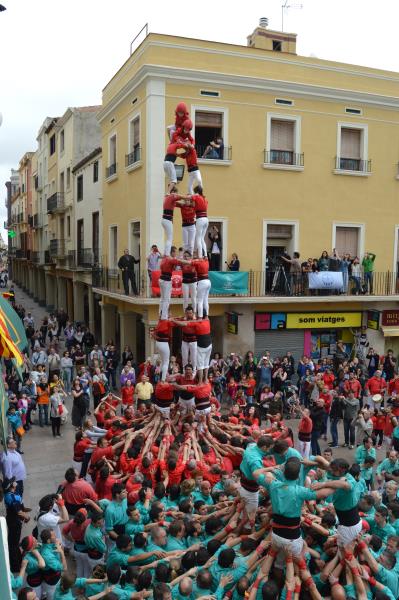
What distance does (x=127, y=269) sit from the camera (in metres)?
17.8

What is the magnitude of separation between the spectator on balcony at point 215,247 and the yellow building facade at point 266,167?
24 centimetres

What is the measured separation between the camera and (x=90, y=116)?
2869 cm

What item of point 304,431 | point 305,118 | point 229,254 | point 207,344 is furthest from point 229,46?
point 304,431

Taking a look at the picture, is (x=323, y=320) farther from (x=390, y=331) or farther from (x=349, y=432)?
(x=349, y=432)

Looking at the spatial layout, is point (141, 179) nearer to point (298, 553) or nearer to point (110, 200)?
point (110, 200)

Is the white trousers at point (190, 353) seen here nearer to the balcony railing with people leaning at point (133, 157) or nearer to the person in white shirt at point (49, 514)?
the person in white shirt at point (49, 514)

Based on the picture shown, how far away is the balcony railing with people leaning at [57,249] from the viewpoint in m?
31.5

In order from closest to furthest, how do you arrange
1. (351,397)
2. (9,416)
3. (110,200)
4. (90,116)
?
(9,416)
(351,397)
(110,200)
(90,116)

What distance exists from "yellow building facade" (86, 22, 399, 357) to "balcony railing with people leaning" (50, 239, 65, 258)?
11467mm

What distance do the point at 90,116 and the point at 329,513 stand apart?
2611 cm

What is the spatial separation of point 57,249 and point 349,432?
77.6ft

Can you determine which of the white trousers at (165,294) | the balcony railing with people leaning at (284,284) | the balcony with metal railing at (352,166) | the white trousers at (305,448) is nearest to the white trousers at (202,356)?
the white trousers at (165,294)

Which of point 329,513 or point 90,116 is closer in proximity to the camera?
point 329,513

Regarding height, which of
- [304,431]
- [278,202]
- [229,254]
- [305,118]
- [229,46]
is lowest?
[304,431]
